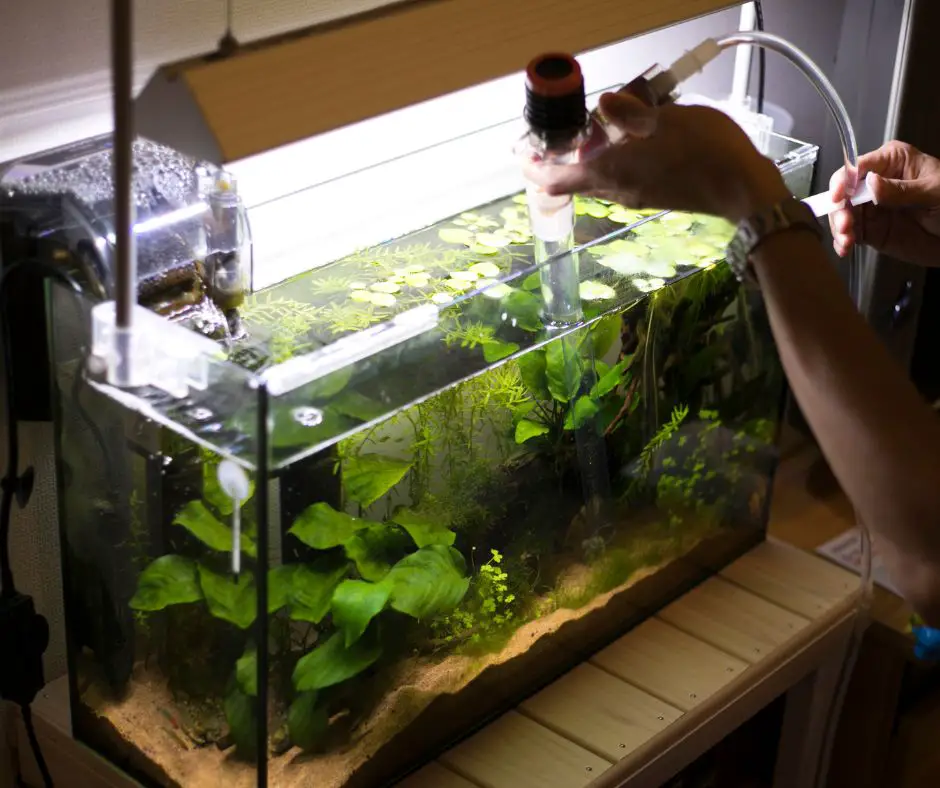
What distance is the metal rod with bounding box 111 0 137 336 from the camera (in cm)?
71

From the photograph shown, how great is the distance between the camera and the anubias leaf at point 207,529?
0.95m

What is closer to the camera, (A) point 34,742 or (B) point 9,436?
(B) point 9,436

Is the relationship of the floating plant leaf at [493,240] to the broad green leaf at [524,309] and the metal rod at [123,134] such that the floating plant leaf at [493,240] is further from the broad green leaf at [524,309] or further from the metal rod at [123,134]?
the metal rod at [123,134]

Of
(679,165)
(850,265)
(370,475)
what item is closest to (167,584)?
(370,475)

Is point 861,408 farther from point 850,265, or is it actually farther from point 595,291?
point 850,265

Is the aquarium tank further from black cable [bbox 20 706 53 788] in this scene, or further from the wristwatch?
the wristwatch

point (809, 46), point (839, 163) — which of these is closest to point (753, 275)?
point (839, 163)

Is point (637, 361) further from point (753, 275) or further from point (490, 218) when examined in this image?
point (753, 275)

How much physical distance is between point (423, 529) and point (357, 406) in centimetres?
22

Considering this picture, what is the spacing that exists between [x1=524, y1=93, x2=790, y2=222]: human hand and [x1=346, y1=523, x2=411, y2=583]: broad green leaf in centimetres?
37

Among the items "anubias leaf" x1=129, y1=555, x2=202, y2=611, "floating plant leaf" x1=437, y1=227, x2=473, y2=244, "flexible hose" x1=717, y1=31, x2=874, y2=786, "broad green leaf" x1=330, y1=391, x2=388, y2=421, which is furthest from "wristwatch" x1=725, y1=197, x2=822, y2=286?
"anubias leaf" x1=129, y1=555, x2=202, y2=611

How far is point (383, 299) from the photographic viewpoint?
1.15 meters

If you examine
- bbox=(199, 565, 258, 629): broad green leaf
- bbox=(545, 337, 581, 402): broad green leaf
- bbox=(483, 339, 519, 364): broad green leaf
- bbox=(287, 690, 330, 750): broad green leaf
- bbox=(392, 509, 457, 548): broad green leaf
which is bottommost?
bbox=(287, 690, 330, 750): broad green leaf

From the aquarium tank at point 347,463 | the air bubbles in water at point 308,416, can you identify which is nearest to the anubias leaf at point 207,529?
the aquarium tank at point 347,463
